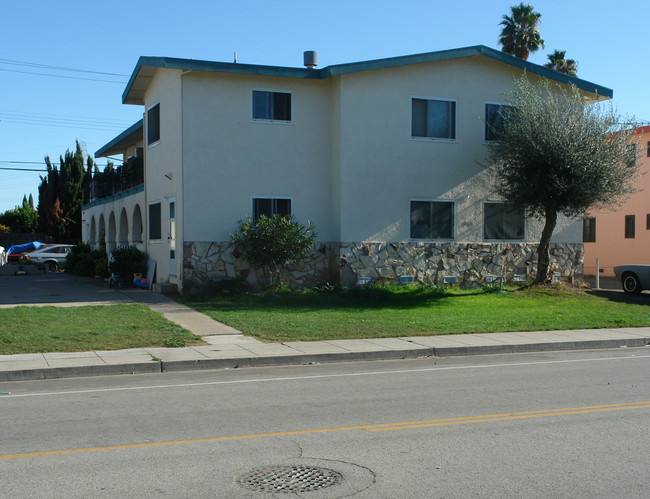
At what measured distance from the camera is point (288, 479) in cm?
554

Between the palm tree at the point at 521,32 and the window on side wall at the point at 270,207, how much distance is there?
68.1ft

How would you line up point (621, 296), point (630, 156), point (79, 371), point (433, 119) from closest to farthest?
point (79, 371) < point (630, 156) < point (433, 119) < point (621, 296)

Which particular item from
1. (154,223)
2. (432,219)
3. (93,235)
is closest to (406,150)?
(432,219)

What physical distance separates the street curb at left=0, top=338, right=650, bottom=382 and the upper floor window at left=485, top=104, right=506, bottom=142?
10008 millimetres

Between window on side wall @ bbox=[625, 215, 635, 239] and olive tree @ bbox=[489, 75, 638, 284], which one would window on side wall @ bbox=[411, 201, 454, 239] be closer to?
olive tree @ bbox=[489, 75, 638, 284]

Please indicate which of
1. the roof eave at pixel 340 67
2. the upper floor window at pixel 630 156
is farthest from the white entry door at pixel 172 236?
the upper floor window at pixel 630 156

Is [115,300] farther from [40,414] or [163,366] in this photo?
[40,414]

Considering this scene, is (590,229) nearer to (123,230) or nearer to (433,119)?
(433,119)

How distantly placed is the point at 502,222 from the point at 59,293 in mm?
14339

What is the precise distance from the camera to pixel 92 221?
36.6 m

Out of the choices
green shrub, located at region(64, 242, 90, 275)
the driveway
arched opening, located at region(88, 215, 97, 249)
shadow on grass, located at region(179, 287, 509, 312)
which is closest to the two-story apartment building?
shadow on grass, located at region(179, 287, 509, 312)

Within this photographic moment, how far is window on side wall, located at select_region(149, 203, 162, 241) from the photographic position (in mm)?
23375

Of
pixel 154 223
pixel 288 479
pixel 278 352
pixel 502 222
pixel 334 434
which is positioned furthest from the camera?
pixel 154 223

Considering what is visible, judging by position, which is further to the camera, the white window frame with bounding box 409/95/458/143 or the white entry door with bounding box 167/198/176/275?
the white window frame with bounding box 409/95/458/143
